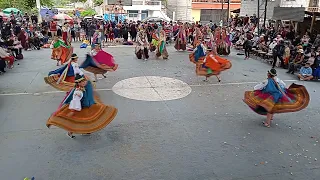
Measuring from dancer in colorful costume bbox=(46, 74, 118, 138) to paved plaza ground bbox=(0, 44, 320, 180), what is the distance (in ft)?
1.17

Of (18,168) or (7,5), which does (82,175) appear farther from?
(7,5)

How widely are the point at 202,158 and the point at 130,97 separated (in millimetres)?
3675

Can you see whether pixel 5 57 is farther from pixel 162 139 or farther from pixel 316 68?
pixel 316 68

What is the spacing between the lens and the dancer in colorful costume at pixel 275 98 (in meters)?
6.40

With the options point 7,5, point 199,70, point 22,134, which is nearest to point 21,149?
point 22,134

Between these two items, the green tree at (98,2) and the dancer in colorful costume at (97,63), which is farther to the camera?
the green tree at (98,2)

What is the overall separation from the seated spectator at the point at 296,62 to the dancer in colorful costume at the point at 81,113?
848cm

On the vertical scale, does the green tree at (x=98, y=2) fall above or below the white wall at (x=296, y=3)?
above

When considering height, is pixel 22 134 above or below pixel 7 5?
below

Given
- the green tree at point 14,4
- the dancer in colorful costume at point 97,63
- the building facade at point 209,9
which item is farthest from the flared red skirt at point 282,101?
the building facade at point 209,9

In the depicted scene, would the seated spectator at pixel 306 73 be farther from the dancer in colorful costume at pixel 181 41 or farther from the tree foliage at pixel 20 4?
the tree foliage at pixel 20 4

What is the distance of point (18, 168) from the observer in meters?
4.84

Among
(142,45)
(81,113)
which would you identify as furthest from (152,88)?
(142,45)

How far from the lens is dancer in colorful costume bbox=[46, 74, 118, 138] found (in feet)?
18.1
